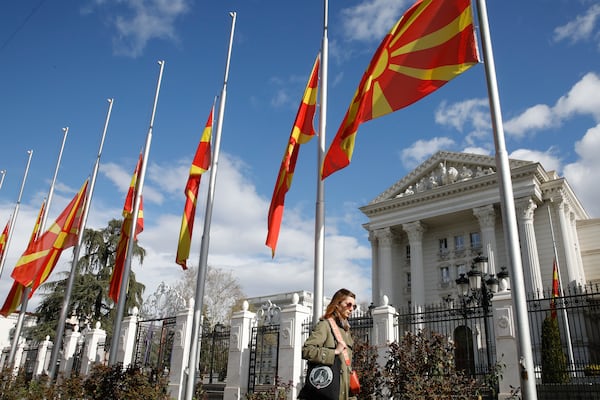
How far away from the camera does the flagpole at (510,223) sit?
17.3ft

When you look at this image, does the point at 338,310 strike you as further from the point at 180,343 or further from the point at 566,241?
the point at 566,241

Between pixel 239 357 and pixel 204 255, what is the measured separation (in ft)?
14.8

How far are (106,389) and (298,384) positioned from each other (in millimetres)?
4687

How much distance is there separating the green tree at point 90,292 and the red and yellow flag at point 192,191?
18.5 m

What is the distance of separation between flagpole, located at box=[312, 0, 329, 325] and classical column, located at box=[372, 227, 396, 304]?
30.9m

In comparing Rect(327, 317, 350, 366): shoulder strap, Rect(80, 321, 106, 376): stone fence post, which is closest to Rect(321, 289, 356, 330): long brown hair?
Rect(327, 317, 350, 366): shoulder strap

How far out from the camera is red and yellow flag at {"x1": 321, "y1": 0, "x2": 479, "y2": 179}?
23.4ft

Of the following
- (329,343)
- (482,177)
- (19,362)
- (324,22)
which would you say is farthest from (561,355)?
(19,362)

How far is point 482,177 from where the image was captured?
34750 millimetres

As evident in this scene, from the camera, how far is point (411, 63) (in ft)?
25.3

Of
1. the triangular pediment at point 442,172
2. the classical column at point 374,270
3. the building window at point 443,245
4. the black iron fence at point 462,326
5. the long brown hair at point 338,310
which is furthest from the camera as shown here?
the classical column at point 374,270

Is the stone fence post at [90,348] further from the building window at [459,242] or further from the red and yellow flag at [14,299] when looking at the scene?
the building window at [459,242]

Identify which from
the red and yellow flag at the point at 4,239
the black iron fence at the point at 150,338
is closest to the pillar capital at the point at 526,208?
the black iron fence at the point at 150,338

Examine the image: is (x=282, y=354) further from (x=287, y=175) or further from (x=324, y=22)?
(x=324, y=22)
